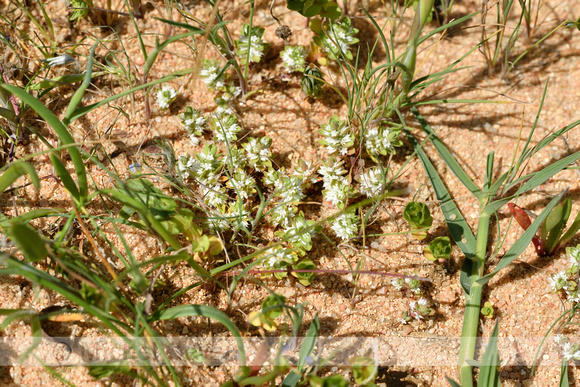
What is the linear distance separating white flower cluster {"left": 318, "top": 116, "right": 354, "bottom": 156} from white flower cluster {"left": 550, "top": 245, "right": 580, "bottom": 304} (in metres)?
0.96

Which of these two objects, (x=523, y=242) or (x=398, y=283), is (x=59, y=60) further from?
(x=523, y=242)

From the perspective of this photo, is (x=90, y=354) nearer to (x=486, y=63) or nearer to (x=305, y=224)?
(x=305, y=224)

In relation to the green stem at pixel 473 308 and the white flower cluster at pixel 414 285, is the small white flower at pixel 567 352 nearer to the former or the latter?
the green stem at pixel 473 308

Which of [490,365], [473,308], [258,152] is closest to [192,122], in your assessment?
[258,152]

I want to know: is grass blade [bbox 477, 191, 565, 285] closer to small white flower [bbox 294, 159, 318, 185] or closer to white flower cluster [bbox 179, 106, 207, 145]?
small white flower [bbox 294, 159, 318, 185]

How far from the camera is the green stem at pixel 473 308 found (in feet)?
5.84

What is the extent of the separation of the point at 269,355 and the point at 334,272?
0.40m

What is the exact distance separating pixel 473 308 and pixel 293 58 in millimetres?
1310

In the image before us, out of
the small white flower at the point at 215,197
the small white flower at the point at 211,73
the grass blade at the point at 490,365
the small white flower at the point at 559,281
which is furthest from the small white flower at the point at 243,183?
the small white flower at the point at 559,281

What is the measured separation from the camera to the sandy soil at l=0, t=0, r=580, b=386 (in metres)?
1.83

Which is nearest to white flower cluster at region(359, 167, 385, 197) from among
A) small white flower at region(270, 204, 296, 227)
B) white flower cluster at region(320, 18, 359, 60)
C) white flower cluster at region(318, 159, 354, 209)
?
white flower cluster at region(318, 159, 354, 209)

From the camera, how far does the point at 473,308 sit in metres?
1.88

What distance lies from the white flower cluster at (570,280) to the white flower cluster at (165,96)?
1.75 m

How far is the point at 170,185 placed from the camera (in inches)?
80.0
